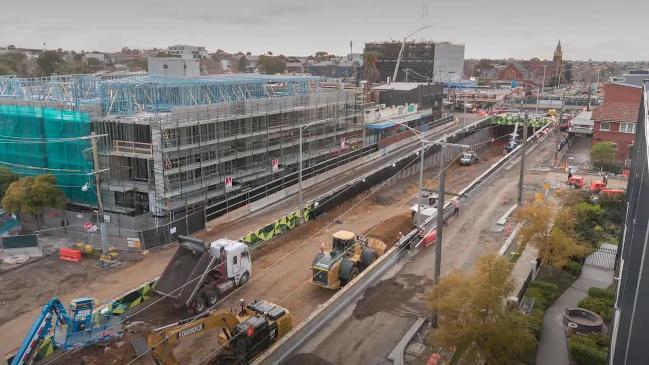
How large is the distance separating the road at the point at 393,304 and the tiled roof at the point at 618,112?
3256 cm

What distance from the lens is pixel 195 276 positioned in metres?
24.6

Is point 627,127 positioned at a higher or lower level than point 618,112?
lower

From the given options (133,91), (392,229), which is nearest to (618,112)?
(392,229)

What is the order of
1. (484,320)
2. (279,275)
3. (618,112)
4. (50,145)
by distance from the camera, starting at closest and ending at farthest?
1. (484,320)
2. (279,275)
3. (50,145)
4. (618,112)

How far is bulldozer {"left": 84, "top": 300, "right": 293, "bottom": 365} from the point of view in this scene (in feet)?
58.0

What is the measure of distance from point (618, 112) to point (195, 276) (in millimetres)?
58207

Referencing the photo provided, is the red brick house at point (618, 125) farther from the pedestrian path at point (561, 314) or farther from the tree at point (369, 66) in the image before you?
the tree at point (369, 66)

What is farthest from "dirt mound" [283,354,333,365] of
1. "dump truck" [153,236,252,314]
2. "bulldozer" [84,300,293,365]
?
"dump truck" [153,236,252,314]

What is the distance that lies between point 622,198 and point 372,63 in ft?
330

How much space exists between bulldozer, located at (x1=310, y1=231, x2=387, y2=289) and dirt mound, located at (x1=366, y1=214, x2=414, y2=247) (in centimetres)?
452

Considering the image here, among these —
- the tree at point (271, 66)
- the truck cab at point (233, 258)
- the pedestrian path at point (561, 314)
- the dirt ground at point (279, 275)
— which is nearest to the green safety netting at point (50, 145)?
the dirt ground at point (279, 275)

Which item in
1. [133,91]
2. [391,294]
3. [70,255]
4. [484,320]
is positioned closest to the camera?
[484,320]

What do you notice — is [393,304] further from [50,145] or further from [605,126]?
[605,126]

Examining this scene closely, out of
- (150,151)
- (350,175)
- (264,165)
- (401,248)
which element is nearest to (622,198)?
(401,248)
